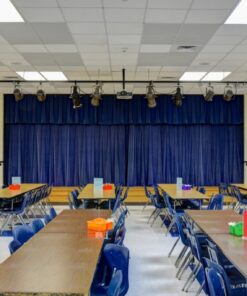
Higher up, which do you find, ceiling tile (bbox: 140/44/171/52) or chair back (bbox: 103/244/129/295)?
ceiling tile (bbox: 140/44/171/52)

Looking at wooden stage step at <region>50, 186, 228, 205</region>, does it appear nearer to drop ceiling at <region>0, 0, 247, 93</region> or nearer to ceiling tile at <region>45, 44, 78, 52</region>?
drop ceiling at <region>0, 0, 247, 93</region>

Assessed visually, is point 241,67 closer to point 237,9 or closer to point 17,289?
point 237,9

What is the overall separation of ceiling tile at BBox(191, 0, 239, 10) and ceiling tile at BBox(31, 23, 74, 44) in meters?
1.94

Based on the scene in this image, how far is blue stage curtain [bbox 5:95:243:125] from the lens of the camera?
42.3ft

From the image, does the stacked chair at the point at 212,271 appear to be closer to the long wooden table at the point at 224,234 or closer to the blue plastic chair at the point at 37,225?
the long wooden table at the point at 224,234

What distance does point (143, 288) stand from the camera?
15.7ft

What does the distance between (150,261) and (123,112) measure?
24.7 feet

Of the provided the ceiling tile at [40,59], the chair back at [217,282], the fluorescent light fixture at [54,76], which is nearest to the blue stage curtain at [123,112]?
the fluorescent light fixture at [54,76]

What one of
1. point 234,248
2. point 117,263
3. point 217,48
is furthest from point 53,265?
point 217,48

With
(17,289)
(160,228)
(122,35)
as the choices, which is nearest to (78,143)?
(160,228)

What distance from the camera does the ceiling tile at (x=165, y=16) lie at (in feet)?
17.7

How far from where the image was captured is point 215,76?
9.87 m

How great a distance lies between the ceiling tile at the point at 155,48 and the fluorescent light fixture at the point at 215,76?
2.48 metres

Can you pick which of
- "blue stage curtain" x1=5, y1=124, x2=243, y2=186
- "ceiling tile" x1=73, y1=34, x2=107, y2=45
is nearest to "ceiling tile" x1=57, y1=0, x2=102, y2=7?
"ceiling tile" x1=73, y1=34, x2=107, y2=45
